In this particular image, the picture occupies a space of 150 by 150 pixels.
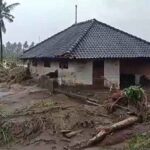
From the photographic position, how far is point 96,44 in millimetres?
24250

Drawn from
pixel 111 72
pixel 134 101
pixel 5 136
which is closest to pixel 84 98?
pixel 134 101

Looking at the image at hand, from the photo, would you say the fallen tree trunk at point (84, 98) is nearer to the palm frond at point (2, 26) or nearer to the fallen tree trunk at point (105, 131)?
the fallen tree trunk at point (105, 131)

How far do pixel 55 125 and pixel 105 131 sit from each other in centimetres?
219

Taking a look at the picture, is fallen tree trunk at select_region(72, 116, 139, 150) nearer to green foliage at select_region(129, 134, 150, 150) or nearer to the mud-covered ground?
the mud-covered ground

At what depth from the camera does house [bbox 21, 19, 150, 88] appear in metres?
22.9

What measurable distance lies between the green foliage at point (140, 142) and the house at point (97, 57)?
9203 mm

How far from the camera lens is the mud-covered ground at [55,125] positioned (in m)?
14.1

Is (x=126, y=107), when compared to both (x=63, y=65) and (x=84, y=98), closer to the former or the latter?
(x=84, y=98)

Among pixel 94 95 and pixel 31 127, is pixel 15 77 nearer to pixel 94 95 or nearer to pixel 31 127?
pixel 94 95

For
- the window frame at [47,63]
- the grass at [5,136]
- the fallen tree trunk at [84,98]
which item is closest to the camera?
the grass at [5,136]

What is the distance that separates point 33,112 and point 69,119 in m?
1.90

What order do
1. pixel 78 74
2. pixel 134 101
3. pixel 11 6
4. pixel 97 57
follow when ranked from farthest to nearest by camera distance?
pixel 11 6 → pixel 78 74 → pixel 97 57 → pixel 134 101

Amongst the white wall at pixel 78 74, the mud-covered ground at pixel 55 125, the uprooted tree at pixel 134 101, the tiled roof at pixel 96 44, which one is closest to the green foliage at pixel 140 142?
the mud-covered ground at pixel 55 125

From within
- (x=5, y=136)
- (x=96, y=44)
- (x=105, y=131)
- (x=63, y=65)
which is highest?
(x=96, y=44)
